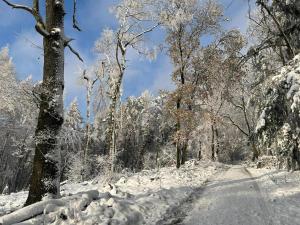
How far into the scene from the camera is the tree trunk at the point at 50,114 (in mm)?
7020

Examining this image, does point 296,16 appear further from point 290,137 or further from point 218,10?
point 218,10

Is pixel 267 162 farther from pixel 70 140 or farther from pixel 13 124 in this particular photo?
pixel 13 124

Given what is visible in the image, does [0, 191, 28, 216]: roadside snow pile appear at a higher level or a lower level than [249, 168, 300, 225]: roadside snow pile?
higher

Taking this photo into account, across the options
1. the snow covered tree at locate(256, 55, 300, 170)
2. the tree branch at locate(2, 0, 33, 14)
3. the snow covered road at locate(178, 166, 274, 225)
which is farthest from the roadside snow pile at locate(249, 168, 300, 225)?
the tree branch at locate(2, 0, 33, 14)

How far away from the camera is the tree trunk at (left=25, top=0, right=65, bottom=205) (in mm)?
7020

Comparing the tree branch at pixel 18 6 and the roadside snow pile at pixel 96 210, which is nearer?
the roadside snow pile at pixel 96 210

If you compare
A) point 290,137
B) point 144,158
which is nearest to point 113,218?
point 290,137

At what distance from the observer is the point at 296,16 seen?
11219mm

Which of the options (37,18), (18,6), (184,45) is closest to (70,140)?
(37,18)

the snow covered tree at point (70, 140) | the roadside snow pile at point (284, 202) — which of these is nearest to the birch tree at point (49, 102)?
the snow covered tree at point (70, 140)

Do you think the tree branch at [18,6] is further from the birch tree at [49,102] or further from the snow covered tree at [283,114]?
the snow covered tree at [283,114]

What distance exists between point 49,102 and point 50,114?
0.29 metres

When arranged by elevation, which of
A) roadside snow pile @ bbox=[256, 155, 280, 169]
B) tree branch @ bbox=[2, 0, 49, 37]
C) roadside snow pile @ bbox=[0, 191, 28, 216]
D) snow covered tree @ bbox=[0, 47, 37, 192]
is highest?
snow covered tree @ bbox=[0, 47, 37, 192]

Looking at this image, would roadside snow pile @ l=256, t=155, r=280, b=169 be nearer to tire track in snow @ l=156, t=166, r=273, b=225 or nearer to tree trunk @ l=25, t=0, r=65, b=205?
tire track in snow @ l=156, t=166, r=273, b=225
